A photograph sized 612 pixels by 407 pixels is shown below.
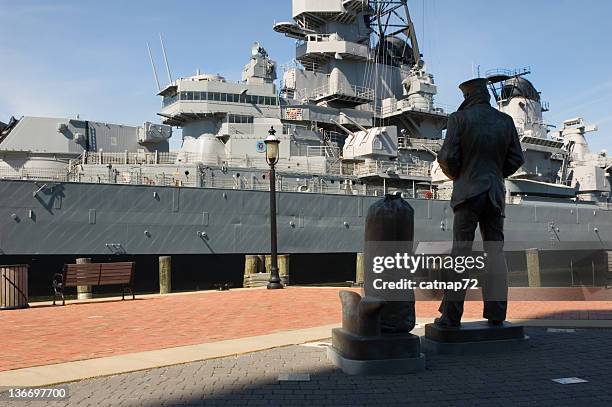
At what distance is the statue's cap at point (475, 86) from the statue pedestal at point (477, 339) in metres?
2.82

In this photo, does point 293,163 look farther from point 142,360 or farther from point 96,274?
point 142,360

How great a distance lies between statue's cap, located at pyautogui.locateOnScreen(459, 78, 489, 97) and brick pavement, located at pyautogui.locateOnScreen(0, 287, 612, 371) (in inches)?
163

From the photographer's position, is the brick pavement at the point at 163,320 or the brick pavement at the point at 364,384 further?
the brick pavement at the point at 163,320

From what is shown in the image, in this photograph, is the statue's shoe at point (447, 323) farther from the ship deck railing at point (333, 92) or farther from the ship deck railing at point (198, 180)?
the ship deck railing at point (333, 92)

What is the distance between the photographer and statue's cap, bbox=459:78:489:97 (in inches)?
263

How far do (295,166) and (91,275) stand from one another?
56.6 ft

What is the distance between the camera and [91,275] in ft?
40.5

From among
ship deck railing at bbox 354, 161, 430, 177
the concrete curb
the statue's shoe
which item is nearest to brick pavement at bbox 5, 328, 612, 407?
the concrete curb

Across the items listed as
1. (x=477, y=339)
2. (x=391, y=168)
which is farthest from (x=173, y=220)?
(x=477, y=339)

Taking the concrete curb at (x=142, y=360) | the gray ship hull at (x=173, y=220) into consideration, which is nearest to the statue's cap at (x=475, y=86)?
the concrete curb at (x=142, y=360)

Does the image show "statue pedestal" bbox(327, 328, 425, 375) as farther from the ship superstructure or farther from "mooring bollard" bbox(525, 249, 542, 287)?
the ship superstructure

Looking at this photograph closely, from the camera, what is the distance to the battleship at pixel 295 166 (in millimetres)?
22188

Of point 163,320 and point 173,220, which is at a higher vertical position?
point 173,220

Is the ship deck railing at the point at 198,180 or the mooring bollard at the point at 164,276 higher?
the ship deck railing at the point at 198,180
